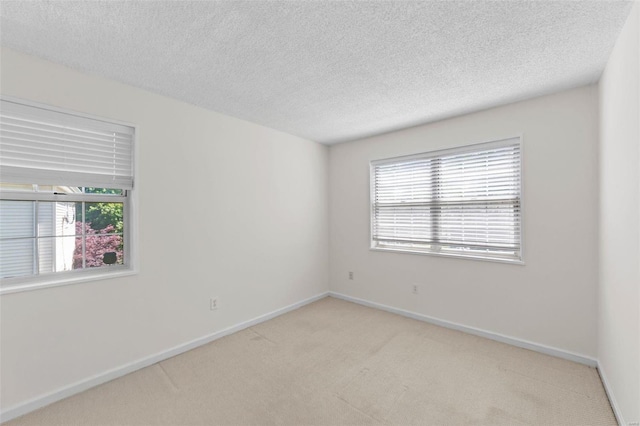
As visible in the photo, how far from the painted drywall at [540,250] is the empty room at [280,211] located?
0.06ft

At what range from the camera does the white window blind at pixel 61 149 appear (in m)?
1.92

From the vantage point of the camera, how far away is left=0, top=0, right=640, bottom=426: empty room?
1.70 m

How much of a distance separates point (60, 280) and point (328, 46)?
2.65 meters

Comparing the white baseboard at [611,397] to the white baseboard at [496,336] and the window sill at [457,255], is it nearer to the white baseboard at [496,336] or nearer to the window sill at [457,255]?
the white baseboard at [496,336]

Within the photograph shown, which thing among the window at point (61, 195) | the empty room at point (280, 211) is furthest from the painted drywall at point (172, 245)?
the window at point (61, 195)

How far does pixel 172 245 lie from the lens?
2.67 metres

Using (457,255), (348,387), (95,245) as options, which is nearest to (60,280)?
(95,245)

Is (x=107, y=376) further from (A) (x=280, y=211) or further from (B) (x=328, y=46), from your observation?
(B) (x=328, y=46)

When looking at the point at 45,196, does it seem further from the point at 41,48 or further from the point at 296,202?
the point at 296,202

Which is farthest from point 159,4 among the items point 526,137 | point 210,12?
point 526,137

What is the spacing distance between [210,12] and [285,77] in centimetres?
79

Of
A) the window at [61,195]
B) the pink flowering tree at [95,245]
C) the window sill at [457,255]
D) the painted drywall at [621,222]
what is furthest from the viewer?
the window sill at [457,255]

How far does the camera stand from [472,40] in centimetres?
178

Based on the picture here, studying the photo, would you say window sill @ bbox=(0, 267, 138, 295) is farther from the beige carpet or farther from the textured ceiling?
the textured ceiling
